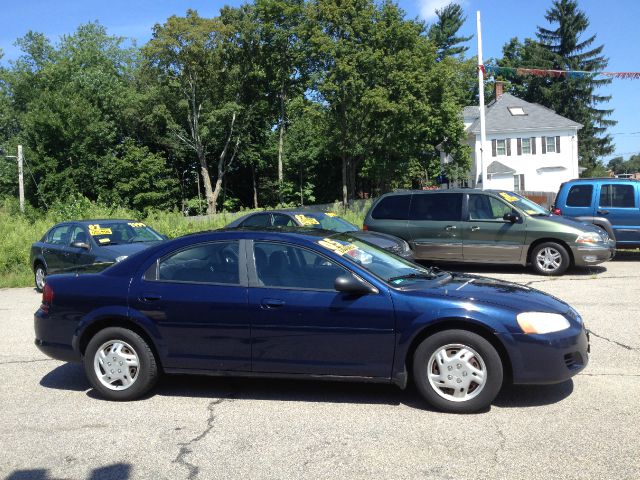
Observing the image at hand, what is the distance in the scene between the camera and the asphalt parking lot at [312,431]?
3887mm

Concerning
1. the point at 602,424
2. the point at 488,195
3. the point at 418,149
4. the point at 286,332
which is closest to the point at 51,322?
the point at 286,332

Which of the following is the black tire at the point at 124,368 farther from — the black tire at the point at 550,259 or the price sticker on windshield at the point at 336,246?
the black tire at the point at 550,259

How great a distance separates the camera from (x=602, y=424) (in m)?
4.46

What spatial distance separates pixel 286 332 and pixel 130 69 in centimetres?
6303

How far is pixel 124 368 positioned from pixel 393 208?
924cm

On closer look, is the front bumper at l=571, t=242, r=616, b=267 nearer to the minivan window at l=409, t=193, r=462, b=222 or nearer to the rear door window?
the minivan window at l=409, t=193, r=462, b=222

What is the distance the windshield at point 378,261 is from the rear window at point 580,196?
9749mm

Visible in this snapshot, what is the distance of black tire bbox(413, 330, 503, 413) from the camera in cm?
465

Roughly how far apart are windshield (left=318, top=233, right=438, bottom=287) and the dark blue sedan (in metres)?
0.02

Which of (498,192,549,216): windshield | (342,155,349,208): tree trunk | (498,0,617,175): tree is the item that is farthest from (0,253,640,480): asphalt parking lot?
(498,0,617,175): tree

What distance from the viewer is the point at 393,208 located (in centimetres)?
1374

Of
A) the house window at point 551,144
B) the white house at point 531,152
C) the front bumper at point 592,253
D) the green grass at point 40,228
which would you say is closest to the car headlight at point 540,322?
the front bumper at point 592,253

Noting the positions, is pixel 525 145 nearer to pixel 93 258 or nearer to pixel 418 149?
pixel 418 149

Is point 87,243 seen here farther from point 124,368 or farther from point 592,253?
point 592,253
